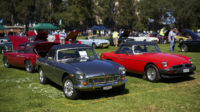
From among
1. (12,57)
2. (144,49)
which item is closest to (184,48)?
(144,49)

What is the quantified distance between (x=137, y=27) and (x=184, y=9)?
13.2m

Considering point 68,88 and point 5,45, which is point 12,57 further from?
point 5,45

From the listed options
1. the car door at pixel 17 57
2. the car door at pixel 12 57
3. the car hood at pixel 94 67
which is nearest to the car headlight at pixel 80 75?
the car hood at pixel 94 67

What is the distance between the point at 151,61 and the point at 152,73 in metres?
0.46

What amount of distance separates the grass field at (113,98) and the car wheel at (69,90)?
16 centimetres

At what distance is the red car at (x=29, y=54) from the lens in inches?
438

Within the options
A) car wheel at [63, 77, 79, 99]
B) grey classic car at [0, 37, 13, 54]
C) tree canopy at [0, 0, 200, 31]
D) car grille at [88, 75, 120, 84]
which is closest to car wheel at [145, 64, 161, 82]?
car grille at [88, 75, 120, 84]

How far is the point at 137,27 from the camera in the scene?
2625 inches

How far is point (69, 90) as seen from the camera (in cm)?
689

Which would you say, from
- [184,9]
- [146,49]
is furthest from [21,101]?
[184,9]

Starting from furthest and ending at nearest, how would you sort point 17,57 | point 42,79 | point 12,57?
point 12,57 < point 17,57 < point 42,79

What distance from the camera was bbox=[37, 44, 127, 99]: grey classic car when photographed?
6.47 meters

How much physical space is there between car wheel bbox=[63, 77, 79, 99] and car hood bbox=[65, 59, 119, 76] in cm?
47

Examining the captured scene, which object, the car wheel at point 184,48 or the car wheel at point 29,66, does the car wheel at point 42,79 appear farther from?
the car wheel at point 184,48
